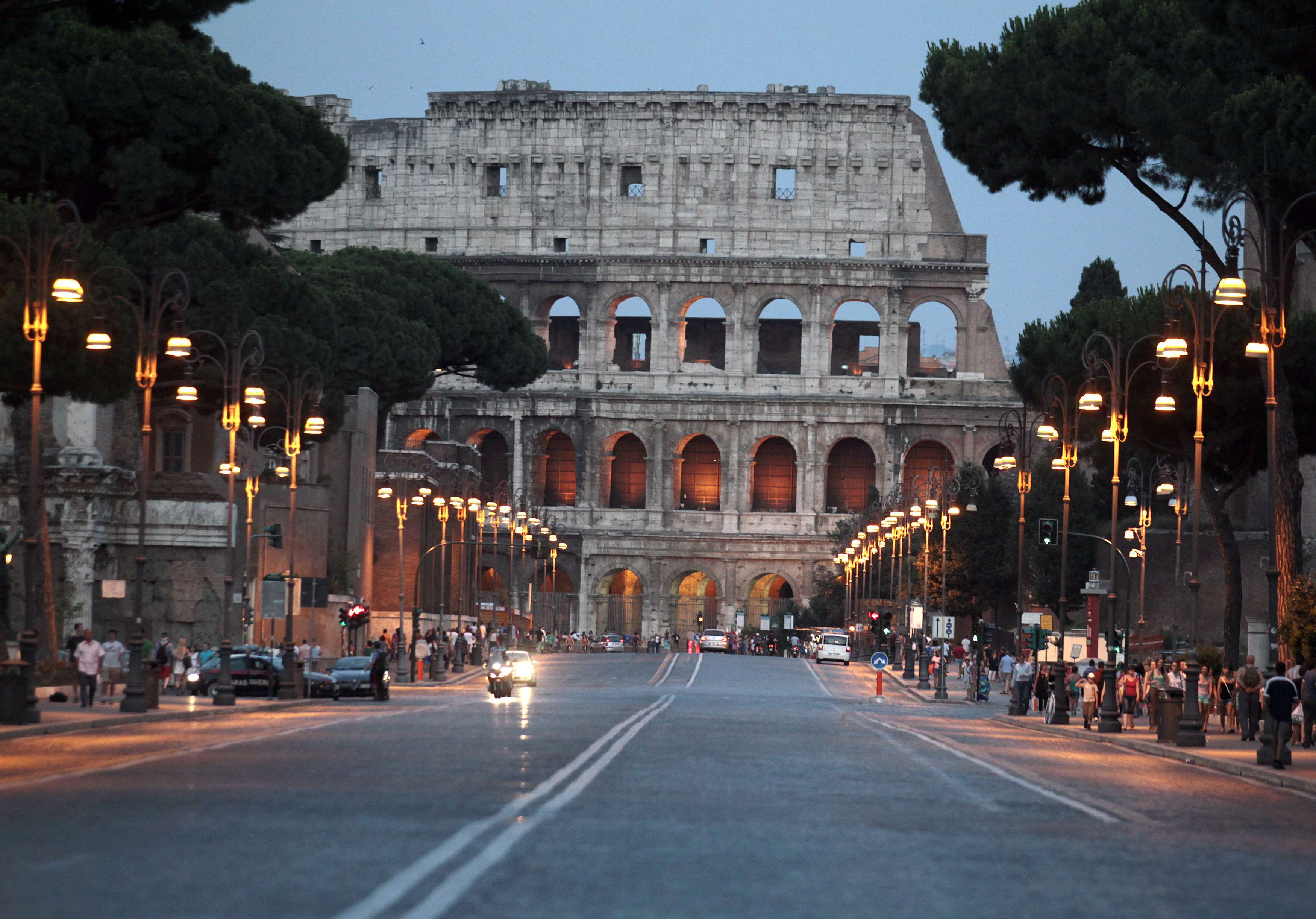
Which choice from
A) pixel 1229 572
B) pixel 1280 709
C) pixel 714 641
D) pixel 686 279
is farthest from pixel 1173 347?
pixel 686 279

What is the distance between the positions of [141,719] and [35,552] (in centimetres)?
289

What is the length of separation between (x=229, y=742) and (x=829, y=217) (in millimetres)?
80627

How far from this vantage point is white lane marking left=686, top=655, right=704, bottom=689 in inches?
2050

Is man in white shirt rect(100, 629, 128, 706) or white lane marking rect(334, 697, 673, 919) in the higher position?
man in white shirt rect(100, 629, 128, 706)

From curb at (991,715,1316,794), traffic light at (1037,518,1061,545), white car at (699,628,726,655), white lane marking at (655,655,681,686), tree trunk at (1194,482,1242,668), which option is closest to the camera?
curb at (991,715,1316,794)

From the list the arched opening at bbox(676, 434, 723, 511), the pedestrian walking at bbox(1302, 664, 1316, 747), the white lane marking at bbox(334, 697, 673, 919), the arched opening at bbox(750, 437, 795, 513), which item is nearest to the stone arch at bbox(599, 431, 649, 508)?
the arched opening at bbox(676, 434, 723, 511)

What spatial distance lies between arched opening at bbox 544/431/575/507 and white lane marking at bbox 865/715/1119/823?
74.3 meters

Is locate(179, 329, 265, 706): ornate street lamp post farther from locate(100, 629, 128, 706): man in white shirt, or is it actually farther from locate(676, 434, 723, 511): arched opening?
locate(676, 434, 723, 511): arched opening

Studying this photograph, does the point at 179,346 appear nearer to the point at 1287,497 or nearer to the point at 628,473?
the point at 1287,497

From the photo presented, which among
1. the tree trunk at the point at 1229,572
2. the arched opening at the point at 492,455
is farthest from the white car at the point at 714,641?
the tree trunk at the point at 1229,572

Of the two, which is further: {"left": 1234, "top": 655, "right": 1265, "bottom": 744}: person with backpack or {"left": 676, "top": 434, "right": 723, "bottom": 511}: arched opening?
{"left": 676, "top": 434, "right": 723, "bottom": 511}: arched opening

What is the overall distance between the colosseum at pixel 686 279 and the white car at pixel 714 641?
8.99 metres

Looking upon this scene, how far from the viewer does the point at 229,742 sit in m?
20.5

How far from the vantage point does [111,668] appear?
1389 inches
